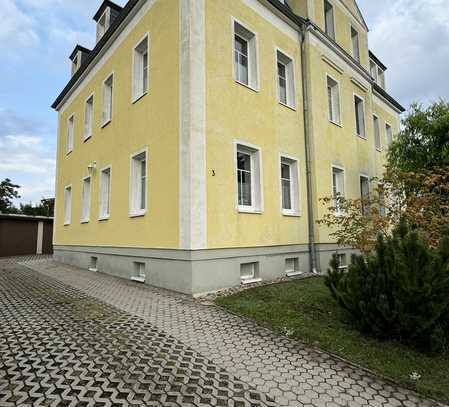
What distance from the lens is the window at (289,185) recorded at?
992cm

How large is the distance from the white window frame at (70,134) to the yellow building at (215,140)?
1353mm

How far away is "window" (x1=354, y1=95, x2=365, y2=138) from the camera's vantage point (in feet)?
46.6

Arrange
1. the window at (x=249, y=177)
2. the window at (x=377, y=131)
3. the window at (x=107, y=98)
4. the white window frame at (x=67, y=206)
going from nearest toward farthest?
the window at (x=249, y=177)
the window at (x=107, y=98)
the white window frame at (x=67, y=206)
the window at (x=377, y=131)

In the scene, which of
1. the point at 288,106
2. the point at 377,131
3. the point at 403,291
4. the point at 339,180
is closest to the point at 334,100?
the point at 339,180

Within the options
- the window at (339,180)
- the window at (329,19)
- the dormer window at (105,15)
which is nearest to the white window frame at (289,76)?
the window at (339,180)

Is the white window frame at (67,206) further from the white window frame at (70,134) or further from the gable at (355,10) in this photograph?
the gable at (355,10)

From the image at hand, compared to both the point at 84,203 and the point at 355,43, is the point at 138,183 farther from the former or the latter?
the point at 355,43

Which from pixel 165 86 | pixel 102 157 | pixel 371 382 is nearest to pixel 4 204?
pixel 102 157

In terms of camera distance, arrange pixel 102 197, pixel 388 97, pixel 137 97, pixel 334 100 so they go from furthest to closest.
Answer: pixel 388 97
pixel 334 100
pixel 102 197
pixel 137 97

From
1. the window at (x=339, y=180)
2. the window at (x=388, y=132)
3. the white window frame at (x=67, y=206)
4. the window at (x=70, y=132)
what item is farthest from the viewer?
→ the window at (x=388, y=132)

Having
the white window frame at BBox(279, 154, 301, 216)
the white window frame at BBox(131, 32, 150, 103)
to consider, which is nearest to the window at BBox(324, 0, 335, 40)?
the white window frame at BBox(279, 154, 301, 216)

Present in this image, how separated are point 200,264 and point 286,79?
7.30 metres

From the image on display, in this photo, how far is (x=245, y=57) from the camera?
371 inches

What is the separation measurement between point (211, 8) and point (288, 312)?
770 centimetres
